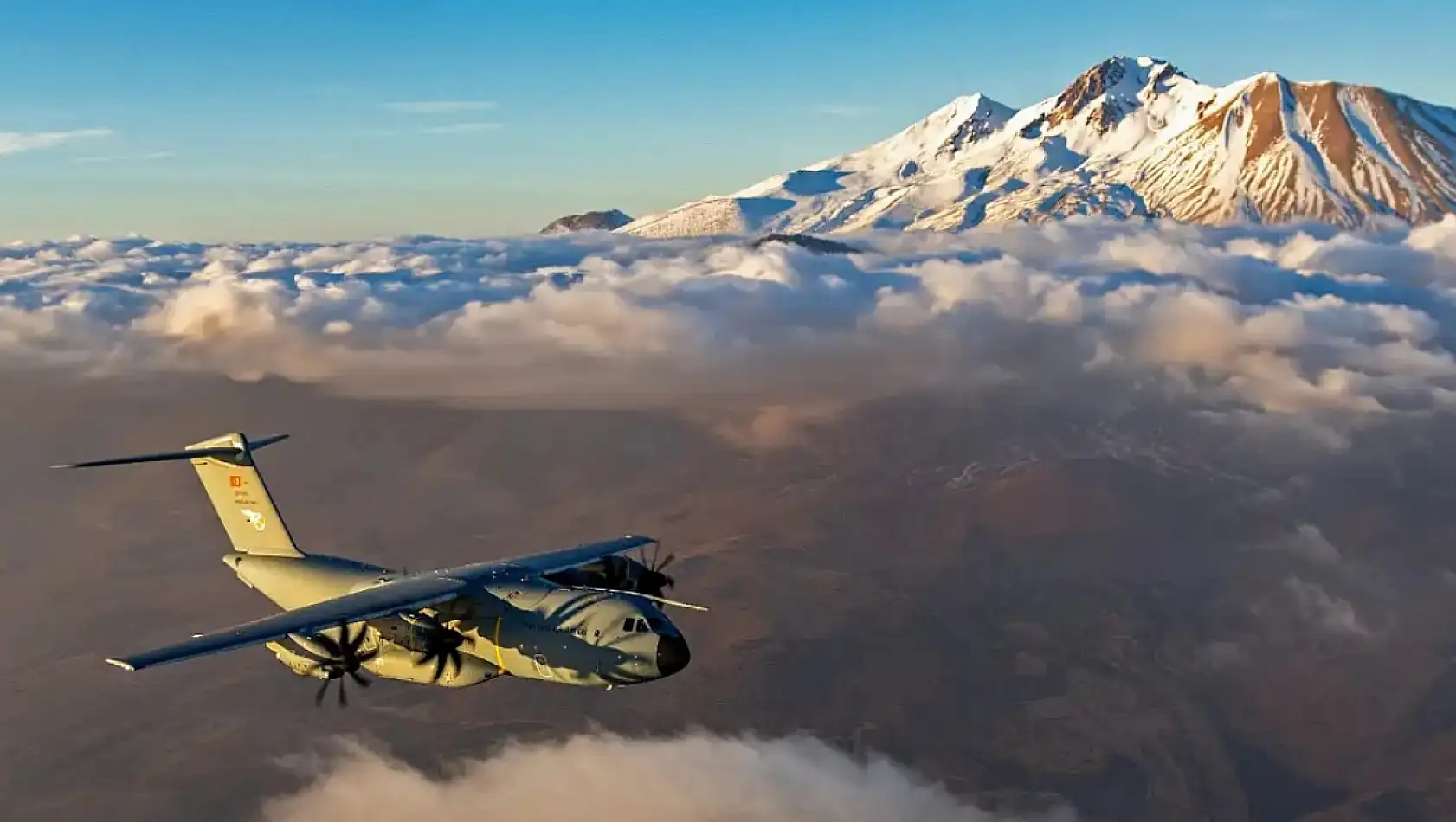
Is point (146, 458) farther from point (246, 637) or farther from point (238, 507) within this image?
point (246, 637)

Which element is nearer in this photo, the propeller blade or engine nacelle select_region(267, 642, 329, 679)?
the propeller blade

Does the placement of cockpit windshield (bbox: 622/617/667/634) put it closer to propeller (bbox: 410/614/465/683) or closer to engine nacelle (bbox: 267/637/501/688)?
engine nacelle (bbox: 267/637/501/688)

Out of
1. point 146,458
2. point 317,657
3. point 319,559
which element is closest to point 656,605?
point 317,657

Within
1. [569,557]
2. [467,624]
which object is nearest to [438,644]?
[467,624]

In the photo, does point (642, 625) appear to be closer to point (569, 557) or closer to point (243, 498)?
point (569, 557)

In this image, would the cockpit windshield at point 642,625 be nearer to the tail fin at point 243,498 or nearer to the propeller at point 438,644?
the propeller at point 438,644

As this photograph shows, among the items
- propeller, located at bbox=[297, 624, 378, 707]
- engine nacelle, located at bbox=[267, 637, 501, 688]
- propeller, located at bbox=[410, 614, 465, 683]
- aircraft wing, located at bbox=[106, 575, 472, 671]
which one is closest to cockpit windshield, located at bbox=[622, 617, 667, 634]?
engine nacelle, located at bbox=[267, 637, 501, 688]

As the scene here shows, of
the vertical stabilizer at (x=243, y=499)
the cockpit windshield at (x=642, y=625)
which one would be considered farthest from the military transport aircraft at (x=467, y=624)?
the vertical stabilizer at (x=243, y=499)
